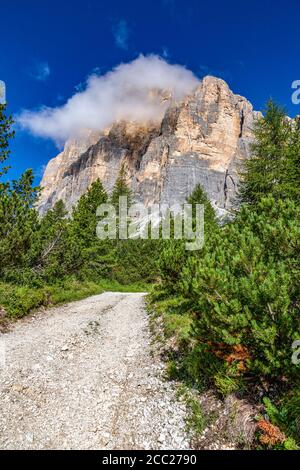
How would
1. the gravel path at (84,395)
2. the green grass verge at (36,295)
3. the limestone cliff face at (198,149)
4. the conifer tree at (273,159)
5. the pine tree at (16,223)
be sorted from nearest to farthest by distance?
the gravel path at (84,395), the pine tree at (16,223), the green grass verge at (36,295), the conifer tree at (273,159), the limestone cliff face at (198,149)

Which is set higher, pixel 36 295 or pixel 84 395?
pixel 36 295

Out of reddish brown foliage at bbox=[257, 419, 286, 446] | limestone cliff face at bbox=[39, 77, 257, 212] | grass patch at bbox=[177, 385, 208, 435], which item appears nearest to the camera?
reddish brown foliage at bbox=[257, 419, 286, 446]

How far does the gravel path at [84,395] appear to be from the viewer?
4.93m

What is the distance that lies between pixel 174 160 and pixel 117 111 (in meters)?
70.3

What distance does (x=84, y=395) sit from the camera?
6371 mm

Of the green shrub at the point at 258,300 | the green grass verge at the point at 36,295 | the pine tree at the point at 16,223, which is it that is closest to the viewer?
the green shrub at the point at 258,300

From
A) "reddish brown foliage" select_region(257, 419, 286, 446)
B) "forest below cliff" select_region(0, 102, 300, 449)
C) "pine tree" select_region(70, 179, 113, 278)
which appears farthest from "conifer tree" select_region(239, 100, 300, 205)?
"reddish brown foliage" select_region(257, 419, 286, 446)

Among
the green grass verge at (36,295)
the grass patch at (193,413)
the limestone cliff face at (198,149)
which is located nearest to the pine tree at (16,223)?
the green grass verge at (36,295)

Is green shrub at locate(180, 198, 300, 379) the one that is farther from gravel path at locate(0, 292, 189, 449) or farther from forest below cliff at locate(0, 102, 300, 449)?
gravel path at locate(0, 292, 189, 449)

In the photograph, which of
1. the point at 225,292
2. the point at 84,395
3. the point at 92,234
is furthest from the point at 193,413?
the point at 92,234

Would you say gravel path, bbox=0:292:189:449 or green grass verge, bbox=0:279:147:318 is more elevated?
green grass verge, bbox=0:279:147:318

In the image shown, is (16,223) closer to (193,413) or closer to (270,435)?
(193,413)

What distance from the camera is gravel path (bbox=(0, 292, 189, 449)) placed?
16.2 ft

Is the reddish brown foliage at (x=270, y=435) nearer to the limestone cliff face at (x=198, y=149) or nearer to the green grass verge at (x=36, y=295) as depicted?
the green grass verge at (x=36, y=295)
